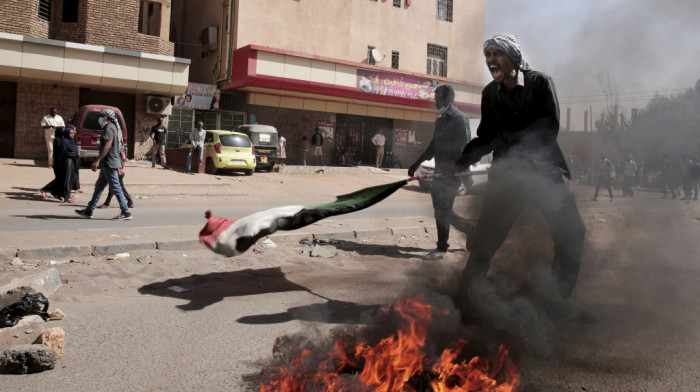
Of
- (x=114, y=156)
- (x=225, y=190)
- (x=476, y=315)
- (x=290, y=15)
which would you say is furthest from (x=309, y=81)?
(x=476, y=315)

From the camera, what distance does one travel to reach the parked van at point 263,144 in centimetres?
2050

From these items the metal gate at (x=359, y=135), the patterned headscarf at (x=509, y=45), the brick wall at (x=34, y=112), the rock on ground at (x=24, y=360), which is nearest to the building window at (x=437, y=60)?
the metal gate at (x=359, y=135)

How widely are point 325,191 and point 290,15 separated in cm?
1094

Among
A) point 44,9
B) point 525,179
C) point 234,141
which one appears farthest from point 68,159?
point 44,9

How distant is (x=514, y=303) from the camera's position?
3543mm

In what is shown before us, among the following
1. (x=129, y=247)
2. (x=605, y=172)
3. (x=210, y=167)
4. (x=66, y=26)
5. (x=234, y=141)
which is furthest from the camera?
(x=66, y=26)

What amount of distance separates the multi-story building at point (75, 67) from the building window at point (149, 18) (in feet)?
3.00

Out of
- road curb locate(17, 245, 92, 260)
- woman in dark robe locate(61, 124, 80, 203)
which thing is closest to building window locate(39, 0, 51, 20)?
woman in dark robe locate(61, 124, 80, 203)

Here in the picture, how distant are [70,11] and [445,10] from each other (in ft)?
61.1

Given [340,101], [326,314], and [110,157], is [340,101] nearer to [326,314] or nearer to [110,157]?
[110,157]

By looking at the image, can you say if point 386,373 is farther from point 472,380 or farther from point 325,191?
point 325,191

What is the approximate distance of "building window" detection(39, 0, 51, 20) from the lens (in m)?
20.3

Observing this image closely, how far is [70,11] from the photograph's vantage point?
2102cm

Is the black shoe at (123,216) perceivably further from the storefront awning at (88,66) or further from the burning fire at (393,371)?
the storefront awning at (88,66)
